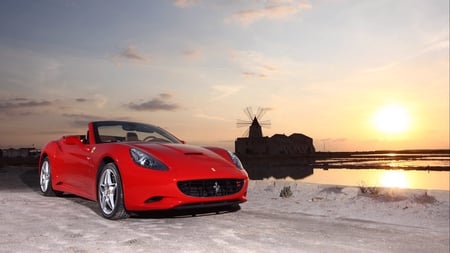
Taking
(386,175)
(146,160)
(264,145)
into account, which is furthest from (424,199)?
(264,145)

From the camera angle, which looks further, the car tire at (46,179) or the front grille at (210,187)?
the car tire at (46,179)

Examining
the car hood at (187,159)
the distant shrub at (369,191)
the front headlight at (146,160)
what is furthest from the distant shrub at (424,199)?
the front headlight at (146,160)

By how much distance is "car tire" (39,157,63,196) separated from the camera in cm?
859

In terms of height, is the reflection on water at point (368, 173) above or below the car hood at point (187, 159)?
below

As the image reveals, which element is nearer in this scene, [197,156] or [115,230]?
[115,230]

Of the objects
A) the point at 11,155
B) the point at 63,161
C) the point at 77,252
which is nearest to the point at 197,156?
the point at 77,252

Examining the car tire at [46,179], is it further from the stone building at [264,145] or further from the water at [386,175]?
the stone building at [264,145]

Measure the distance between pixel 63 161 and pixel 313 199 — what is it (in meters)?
7.82

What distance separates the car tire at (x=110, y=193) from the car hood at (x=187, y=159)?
1.62 feet

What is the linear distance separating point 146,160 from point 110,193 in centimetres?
77

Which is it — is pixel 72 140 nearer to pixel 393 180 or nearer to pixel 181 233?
pixel 181 233

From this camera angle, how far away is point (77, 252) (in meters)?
4.19

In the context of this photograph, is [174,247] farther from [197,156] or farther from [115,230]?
[197,156]

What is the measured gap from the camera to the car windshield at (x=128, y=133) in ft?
23.4
